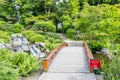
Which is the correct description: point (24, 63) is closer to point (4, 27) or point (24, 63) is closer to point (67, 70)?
point (67, 70)

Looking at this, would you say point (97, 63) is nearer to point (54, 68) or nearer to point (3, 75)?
point (54, 68)

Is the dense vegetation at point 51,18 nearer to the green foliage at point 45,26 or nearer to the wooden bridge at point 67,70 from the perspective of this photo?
the green foliage at point 45,26

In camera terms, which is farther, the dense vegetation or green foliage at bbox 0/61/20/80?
the dense vegetation

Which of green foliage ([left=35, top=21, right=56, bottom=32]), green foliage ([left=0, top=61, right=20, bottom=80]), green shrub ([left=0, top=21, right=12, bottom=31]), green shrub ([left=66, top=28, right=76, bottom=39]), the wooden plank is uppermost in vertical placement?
green foliage ([left=0, top=61, right=20, bottom=80])

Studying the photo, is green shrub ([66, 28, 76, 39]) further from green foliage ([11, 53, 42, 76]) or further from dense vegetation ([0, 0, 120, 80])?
green foliage ([11, 53, 42, 76])

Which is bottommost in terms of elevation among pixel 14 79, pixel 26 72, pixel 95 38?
pixel 95 38

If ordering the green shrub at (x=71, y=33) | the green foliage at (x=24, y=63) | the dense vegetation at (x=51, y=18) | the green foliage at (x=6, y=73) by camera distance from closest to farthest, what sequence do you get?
the green foliage at (x=6, y=73)
the green foliage at (x=24, y=63)
the dense vegetation at (x=51, y=18)
the green shrub at (x=71, y=33)

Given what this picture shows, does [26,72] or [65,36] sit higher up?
[26,72]

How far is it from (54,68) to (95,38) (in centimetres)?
1188

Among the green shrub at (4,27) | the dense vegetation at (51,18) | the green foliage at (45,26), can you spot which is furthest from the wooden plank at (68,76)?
the green foliage at (45,26)

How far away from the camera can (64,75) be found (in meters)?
11.5

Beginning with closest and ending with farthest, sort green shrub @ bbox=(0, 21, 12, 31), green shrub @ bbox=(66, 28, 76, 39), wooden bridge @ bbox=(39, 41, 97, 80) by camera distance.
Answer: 1. wooden bridge @ bbox=(39, 41, 97, 80)
2. green shrub @ bbox=(0, 21, 12, 31)
3. green shrub @ bbox=(66, 28, 76, 39)

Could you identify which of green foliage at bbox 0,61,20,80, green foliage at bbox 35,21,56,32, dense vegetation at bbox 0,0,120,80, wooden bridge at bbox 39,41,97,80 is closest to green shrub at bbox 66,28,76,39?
dense vegetation at bbox 0,0,120,80

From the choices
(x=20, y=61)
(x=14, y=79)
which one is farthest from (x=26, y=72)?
(x=14, y=79)
